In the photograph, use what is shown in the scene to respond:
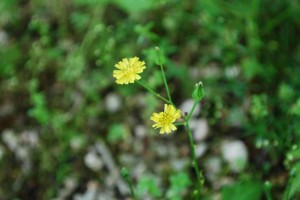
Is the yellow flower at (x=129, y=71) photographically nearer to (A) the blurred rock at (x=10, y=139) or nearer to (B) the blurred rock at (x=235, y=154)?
(B) the blurred rock at (x=235, y=154)

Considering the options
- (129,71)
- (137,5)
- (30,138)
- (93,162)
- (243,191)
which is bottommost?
(243,191)

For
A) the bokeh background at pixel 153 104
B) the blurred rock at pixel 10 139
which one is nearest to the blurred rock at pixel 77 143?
the bokeh background at pixel 153 104

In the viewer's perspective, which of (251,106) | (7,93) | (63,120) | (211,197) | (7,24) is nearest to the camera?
(211,197)

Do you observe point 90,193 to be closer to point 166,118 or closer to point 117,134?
point 117,134

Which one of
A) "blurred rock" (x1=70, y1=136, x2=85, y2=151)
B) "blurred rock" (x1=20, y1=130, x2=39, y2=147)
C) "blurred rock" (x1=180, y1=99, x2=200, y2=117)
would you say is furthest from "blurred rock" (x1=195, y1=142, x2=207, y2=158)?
"blurred rock" (x1=20, y1=130, x2=39, y2=147)

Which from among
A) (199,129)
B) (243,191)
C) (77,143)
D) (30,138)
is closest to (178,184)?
(243,191)

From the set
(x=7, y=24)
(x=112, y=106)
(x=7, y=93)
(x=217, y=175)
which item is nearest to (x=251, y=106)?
(x=217, y=175)

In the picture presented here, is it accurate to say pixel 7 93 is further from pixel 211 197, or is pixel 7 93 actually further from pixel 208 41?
pixel 211 197
